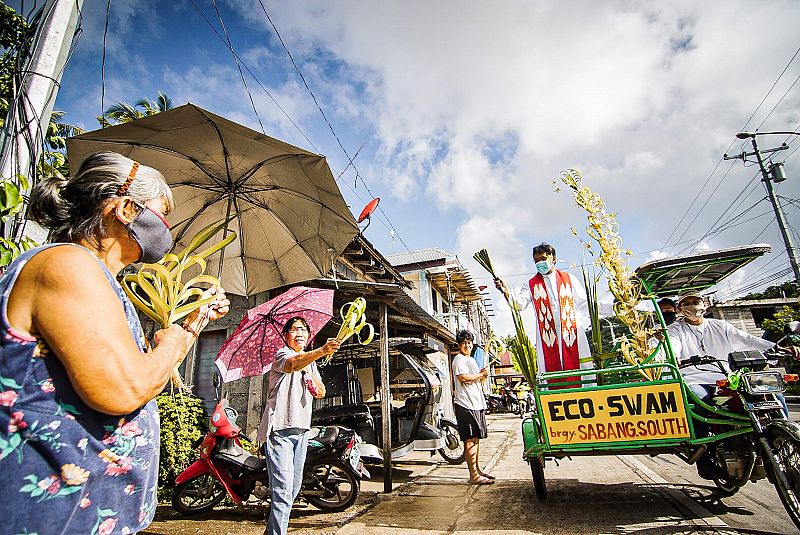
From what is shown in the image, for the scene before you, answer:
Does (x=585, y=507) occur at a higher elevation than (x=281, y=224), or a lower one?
lower

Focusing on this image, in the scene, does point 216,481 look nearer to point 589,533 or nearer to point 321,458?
point 321,458

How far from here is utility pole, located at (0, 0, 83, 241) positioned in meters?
2.21

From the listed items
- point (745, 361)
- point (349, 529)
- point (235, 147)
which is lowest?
point (349, 529)

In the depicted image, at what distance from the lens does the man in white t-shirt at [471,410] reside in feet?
18.2

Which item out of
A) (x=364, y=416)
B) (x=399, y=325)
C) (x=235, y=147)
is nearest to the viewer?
(x=235, y=147)

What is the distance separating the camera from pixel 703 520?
3234 millimetres

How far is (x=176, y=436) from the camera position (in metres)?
5.58

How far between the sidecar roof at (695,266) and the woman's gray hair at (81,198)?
153 inches

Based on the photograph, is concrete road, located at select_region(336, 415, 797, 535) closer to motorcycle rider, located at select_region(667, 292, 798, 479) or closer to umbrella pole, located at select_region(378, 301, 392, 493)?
umbrella pole, located at select_region(378, 301, 392, 493)

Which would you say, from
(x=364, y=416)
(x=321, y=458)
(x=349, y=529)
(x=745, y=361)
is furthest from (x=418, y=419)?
(x=745, y=361)

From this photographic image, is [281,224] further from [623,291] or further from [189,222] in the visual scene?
[623,291]

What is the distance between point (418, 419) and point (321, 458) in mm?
2534

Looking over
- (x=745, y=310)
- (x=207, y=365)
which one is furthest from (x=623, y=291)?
(x=745, y=310)

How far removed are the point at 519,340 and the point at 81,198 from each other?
3708 mm
